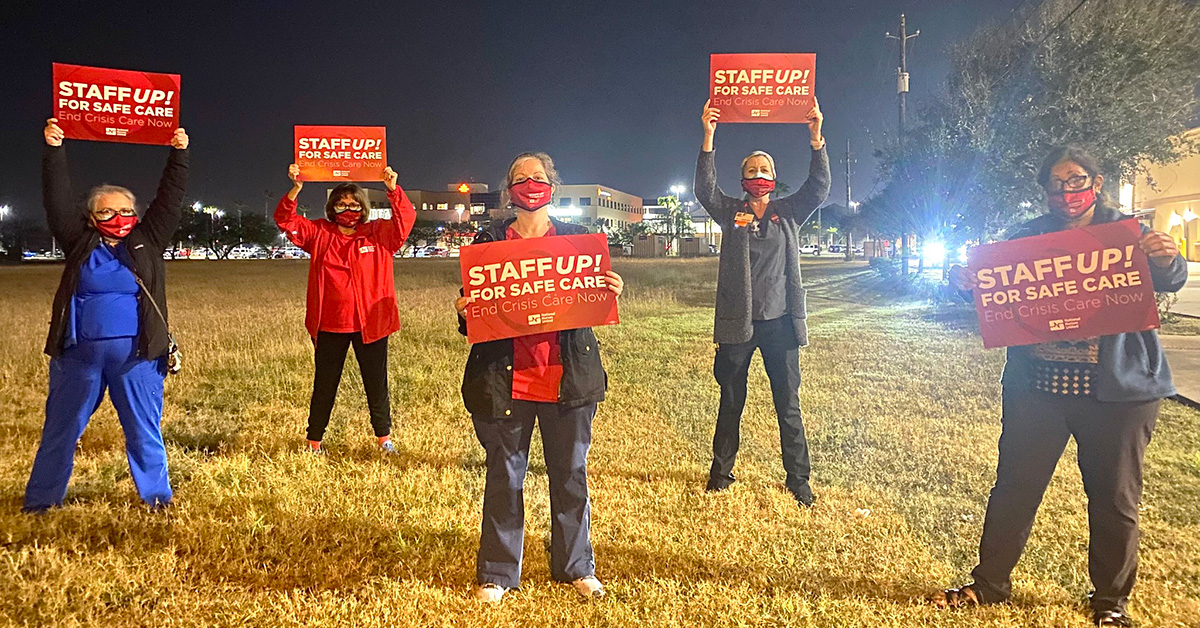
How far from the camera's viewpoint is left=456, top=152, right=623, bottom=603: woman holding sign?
3.53 meters

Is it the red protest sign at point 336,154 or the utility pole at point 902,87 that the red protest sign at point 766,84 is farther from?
the utility pole at point 902,87

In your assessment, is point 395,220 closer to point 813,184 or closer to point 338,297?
point 338,297

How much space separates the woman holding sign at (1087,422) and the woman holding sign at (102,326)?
4.90 m

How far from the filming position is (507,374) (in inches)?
139

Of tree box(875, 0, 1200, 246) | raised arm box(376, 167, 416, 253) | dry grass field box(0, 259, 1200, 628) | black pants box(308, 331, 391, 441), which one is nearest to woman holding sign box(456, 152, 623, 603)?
dry grass field box(0, 259, 1200, 628)

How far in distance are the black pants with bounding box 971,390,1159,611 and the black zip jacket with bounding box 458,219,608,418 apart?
2.10m

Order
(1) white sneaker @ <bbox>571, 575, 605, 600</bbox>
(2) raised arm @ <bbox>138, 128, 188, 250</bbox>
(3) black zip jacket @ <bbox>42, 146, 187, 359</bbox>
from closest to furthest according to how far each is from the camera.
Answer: (1) white sneaker @ <bbox>571, 575, 605, 600</bbox> → (3) black zip jacket @ <bbox>42, 146, 187, 359</bbox> → (2) raised arm @ <bbox>138, 128, 188, 250</bbox>

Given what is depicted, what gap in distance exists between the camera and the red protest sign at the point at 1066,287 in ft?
10.6

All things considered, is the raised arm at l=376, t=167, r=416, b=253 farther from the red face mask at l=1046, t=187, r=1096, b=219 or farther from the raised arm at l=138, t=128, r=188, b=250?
the red face mask at l=1046, t=187, r=1096, b=219

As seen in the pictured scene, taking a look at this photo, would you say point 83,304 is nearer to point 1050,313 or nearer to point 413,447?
point 413,447

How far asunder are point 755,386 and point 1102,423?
222 inches

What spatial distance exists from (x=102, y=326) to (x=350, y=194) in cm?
208

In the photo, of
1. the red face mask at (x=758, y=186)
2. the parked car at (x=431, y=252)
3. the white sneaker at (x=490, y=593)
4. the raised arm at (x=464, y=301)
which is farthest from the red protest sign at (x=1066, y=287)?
the parked car at (x=431, y=252)

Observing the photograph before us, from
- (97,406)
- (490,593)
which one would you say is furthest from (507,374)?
(97,406)
